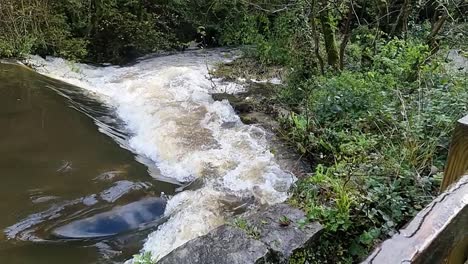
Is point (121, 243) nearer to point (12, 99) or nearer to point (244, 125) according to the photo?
point (244, 125)

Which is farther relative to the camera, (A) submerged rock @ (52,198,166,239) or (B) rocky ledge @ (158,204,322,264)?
(A) submerged rock @ (52,198,166,239)

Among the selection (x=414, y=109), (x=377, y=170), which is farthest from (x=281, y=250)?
(x=414, y=109)

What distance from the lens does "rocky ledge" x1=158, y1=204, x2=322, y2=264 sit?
9.70 ft

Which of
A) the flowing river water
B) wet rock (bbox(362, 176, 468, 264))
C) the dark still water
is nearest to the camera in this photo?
wet rock (bbox(362, 176, 468, 264))

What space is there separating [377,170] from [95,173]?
2947 mm

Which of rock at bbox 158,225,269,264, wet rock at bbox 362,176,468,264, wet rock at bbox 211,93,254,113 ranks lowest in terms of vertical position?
wet rock at bbox 211,93,254,113

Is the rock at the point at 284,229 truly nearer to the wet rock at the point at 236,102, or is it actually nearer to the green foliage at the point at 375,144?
the green foliage at the point at 375,144

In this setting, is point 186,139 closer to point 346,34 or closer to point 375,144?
point 346,34

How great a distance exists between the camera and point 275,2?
10.5 meters

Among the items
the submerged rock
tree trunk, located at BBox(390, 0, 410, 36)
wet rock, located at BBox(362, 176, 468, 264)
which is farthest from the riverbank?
the submerged rock

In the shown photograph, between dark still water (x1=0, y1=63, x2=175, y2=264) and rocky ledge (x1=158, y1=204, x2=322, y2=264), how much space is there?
0.91 meters

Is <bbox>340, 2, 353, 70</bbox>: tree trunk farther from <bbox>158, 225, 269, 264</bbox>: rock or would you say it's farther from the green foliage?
<bbox>158, 225, 269, 264</bbox>: rock

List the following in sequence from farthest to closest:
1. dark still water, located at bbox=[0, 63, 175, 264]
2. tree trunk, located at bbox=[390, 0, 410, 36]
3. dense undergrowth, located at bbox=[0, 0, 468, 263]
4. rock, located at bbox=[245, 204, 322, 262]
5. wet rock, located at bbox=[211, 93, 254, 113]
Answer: wet rock, located at bbox=[211, 93, 254, 113], tree trunk, located at bbox=[390, 0, 410, 36], dark still water, located at bbox=[0, 63, 175, 264], dense undergrowth, located at bbox=[0, 0, 468, 263], rock, located at bbox=[245, 204, 322, 262]

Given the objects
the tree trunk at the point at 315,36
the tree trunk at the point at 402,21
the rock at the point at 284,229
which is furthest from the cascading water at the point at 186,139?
the tree trunk at the point at 402,21
